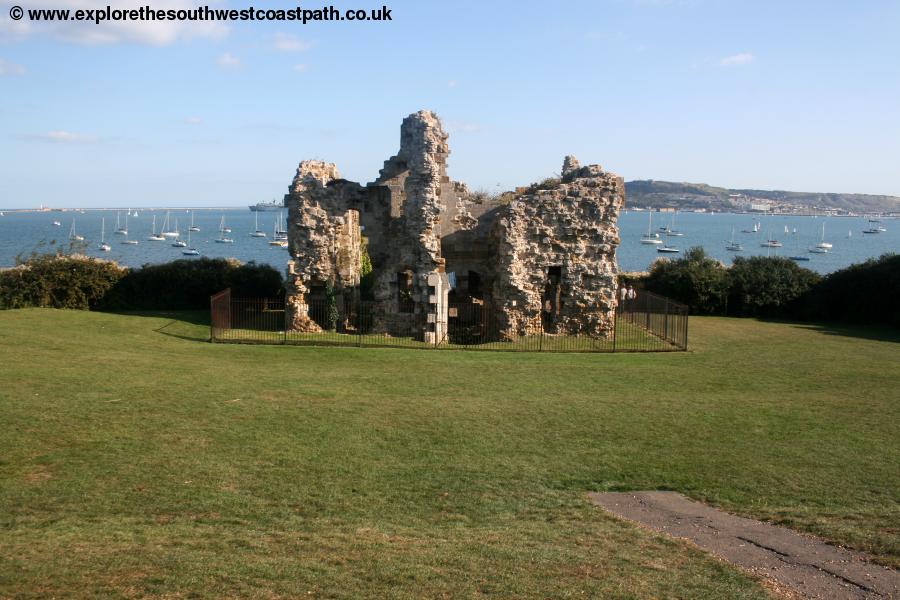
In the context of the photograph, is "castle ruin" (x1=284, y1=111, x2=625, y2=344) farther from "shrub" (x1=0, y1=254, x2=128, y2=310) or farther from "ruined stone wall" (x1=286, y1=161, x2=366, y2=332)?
"shrub" (x1=0, y1=254, x2=128, y2=310)

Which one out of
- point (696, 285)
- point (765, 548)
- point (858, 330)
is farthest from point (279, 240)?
point (765, 548)

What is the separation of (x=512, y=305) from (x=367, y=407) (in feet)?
38.3

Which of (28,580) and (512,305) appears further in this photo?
(512,305)

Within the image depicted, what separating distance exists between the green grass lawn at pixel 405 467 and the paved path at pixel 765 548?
0.37 m

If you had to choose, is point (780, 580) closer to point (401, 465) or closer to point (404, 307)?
point (401, 465)

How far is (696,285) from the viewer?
36469 mm

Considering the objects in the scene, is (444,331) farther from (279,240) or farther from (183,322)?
(279,240)

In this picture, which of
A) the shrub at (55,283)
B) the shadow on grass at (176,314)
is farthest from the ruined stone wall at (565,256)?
the shrub at (55,283)

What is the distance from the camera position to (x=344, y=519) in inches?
379

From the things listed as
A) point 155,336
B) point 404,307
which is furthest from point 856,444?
point 155,336

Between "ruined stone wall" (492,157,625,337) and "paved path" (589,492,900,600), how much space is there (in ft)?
51.6

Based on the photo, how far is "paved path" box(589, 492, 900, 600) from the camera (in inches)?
309

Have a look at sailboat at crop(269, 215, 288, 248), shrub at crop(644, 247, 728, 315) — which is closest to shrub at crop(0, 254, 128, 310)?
shrub at crop(644, 247, 728, 315)

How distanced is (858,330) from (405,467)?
26.0 m
